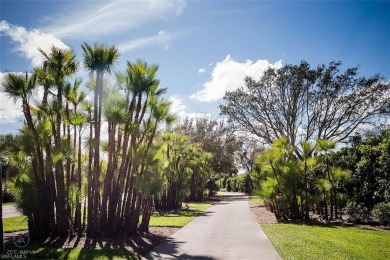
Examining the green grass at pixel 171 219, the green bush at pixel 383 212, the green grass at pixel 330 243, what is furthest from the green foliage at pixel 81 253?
the green bush at pixel 383 212

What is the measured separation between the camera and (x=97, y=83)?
37.1ft

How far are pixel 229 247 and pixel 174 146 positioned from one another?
15.9 metres

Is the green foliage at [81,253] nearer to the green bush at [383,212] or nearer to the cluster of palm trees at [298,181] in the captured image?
the cluster of palm trees at [298,181]

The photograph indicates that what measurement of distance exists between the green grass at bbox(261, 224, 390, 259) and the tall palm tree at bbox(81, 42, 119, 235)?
6977mm

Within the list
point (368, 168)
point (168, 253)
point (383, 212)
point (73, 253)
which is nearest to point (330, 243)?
point (383, 212)

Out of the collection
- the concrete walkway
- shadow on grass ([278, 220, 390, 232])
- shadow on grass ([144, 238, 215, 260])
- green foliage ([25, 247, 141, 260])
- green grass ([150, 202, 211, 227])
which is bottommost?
shadow on grass ([278, 220, 390, 232])

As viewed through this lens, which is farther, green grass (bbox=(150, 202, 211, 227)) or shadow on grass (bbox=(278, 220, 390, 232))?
green grass (bbox=(150, 202, 211, 227))

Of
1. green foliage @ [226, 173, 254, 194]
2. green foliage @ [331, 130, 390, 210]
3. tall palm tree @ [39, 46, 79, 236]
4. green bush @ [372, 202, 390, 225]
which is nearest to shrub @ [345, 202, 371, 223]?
green foliage @ [331, 130, 390, 210]

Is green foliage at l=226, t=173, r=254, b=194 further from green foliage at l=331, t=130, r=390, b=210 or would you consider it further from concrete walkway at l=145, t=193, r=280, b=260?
concrete walkway at l=145, t=193, r=280, b=260

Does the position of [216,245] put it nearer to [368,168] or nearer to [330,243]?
[330,243]

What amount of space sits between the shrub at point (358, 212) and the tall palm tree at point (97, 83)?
13476 millimetres

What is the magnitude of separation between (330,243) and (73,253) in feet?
29.2

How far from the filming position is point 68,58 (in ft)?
37.9

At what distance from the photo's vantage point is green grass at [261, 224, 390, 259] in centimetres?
888
